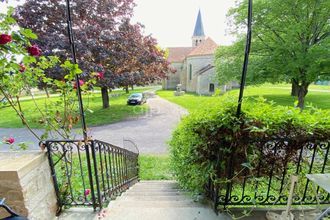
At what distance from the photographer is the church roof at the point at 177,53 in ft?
120

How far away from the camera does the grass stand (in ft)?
15.3

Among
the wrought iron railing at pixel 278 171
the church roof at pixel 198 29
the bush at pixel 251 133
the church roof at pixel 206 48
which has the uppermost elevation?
the church roof at pixel 198 29

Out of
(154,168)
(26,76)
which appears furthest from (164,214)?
(154,168)

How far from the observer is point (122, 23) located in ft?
37.2

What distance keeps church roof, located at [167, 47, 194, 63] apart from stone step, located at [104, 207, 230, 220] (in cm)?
3617

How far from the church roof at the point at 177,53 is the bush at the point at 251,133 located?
118ft

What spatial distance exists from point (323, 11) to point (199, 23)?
28518 millimetres

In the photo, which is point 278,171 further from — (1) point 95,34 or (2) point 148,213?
(1) point 95,34

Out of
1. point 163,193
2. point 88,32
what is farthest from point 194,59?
point 163,193

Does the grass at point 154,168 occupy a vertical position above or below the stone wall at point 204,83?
below

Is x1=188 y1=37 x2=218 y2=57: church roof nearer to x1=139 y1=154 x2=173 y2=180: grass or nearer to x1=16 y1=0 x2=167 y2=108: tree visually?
x1=16 y1=0 x2=167 y2=108: tree

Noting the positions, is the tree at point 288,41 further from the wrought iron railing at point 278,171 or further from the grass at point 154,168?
the wrought iron railing at point 278,171

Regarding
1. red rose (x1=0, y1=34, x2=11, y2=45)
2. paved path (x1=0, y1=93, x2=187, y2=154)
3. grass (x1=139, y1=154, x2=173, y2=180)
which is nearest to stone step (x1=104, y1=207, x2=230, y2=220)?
red rose (x1=0, y1=34, x2=11, y2=45)

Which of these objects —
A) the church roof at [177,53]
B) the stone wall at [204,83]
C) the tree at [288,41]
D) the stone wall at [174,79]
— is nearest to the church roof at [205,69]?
the stone wall at [204,83]
